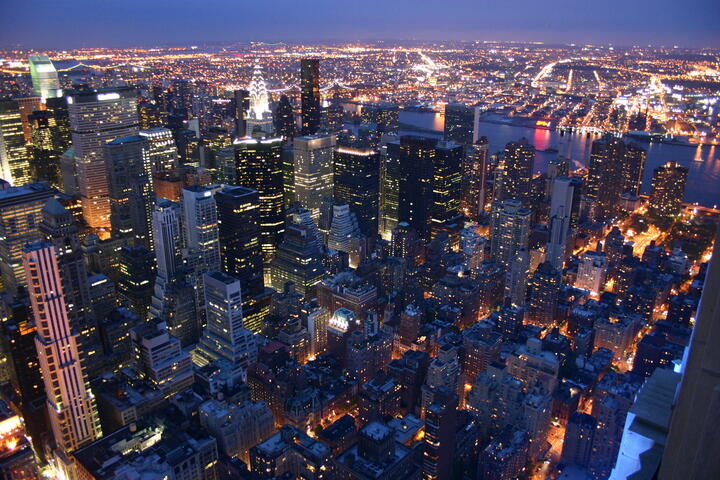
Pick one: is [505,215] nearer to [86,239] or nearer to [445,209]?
[445,209]

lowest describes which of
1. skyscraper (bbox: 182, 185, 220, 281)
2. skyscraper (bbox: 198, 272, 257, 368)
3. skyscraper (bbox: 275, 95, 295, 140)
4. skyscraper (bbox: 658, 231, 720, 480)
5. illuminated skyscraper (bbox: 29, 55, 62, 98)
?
skyscraper (bbox: 198, 272, 257, 368)

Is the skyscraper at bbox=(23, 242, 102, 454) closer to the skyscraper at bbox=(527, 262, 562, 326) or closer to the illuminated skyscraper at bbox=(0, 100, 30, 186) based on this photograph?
the skyscraper at bbox=(527, 262, 562, 326)

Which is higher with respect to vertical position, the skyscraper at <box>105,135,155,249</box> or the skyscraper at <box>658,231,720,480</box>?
the skyscraper at <box>658,231,720,480</box>

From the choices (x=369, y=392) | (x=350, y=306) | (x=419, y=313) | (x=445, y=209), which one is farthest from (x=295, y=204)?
(x=369, y=392)

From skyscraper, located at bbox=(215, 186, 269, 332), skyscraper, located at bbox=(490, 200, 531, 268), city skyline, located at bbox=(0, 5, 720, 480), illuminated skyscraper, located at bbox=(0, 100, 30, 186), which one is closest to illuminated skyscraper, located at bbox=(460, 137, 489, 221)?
city skyline, located at bbox=(0, 5, 720, 480)

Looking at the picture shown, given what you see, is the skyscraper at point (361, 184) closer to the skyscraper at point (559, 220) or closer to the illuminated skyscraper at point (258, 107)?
the skyscraper at point (559, 220)

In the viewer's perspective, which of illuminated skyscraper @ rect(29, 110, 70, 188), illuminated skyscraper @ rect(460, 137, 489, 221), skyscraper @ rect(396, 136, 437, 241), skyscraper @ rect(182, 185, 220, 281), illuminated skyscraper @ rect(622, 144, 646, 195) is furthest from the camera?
illuminated skyscraper @ rect(460, 137, 489, 221)
